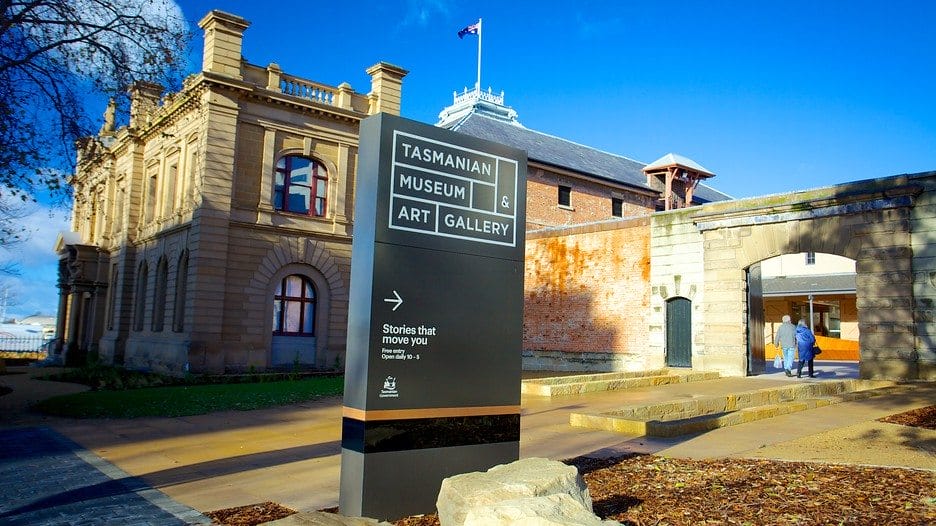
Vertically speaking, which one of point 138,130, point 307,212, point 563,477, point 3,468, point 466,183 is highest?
point 138,130

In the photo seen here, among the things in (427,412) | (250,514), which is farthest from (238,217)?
(427,412)

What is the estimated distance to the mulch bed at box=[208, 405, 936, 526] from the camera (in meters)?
4.90

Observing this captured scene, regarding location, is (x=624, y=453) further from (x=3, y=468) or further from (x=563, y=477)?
(x=3, y=468)

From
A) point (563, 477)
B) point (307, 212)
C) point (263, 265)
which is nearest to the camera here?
point (563, 477)

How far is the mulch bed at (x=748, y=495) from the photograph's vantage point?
490 centimetres

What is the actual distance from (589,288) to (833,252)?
8132 mm

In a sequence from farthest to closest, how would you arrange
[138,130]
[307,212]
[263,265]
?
[138,130] < [307,212] < [263,265]

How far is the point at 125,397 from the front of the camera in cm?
1572

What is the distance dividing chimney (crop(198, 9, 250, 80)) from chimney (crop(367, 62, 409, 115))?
579 cm

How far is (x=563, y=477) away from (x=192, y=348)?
21.9 m

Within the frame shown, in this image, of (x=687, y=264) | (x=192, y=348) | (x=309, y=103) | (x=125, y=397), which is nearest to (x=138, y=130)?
(x=309, y=103)

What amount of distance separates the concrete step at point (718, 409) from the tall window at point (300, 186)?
19.3m

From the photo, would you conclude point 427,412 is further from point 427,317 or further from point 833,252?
point 833,252

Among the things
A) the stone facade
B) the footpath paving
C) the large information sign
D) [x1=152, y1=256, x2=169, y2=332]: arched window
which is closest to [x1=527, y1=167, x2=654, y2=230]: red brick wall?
the stone facade
